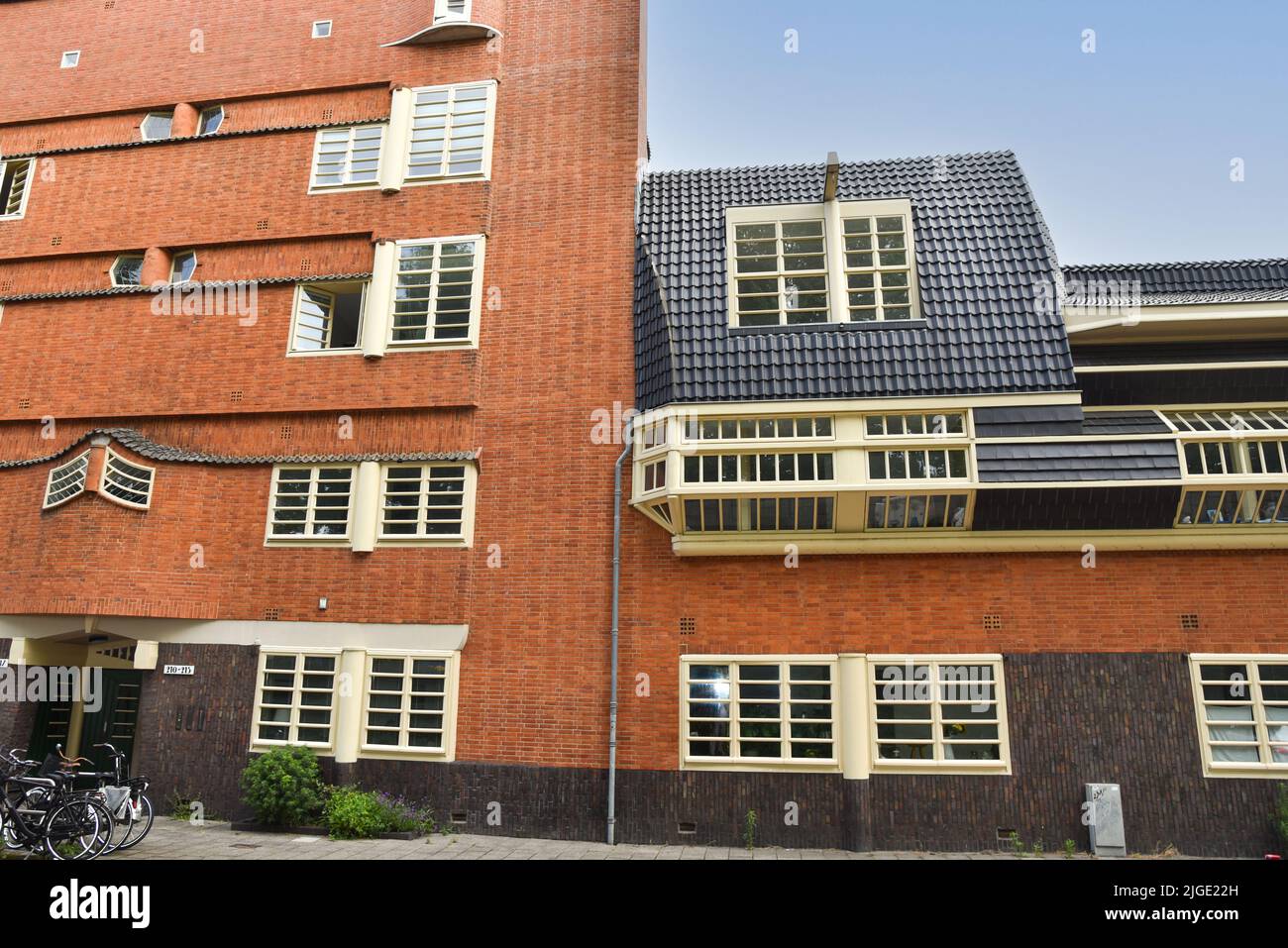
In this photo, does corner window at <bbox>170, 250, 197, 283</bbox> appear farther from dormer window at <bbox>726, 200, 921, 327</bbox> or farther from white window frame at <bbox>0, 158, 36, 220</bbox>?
dormer window at <bbox>726, 200, 921, 327</bbox>

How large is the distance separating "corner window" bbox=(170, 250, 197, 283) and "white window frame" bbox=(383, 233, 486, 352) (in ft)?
16.3

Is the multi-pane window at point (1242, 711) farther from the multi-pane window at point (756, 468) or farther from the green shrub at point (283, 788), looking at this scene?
the green shrub at point (283, 788)

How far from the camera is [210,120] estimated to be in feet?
61.4

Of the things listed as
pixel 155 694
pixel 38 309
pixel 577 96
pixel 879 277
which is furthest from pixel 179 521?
pixel 879 277

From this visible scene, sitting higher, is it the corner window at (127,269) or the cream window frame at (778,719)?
the corner window at (127,269)

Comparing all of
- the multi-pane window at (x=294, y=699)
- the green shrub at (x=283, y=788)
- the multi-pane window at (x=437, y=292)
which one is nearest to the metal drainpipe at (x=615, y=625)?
the multi-pane window at (x=437, y=292)

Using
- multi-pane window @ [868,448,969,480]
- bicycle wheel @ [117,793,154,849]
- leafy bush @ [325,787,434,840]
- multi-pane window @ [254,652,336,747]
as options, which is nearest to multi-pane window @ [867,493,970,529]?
multi-pane window @ [868,448,969,480]

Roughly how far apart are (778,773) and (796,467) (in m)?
4.91

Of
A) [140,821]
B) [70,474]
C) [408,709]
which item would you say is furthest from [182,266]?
[140,821]

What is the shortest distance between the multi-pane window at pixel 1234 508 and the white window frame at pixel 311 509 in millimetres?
14069

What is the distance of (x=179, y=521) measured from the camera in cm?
1534

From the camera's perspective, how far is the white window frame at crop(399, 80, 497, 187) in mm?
16625

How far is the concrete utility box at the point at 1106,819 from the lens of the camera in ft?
39.4

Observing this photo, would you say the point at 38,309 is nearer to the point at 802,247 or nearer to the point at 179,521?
the point at 179,521
